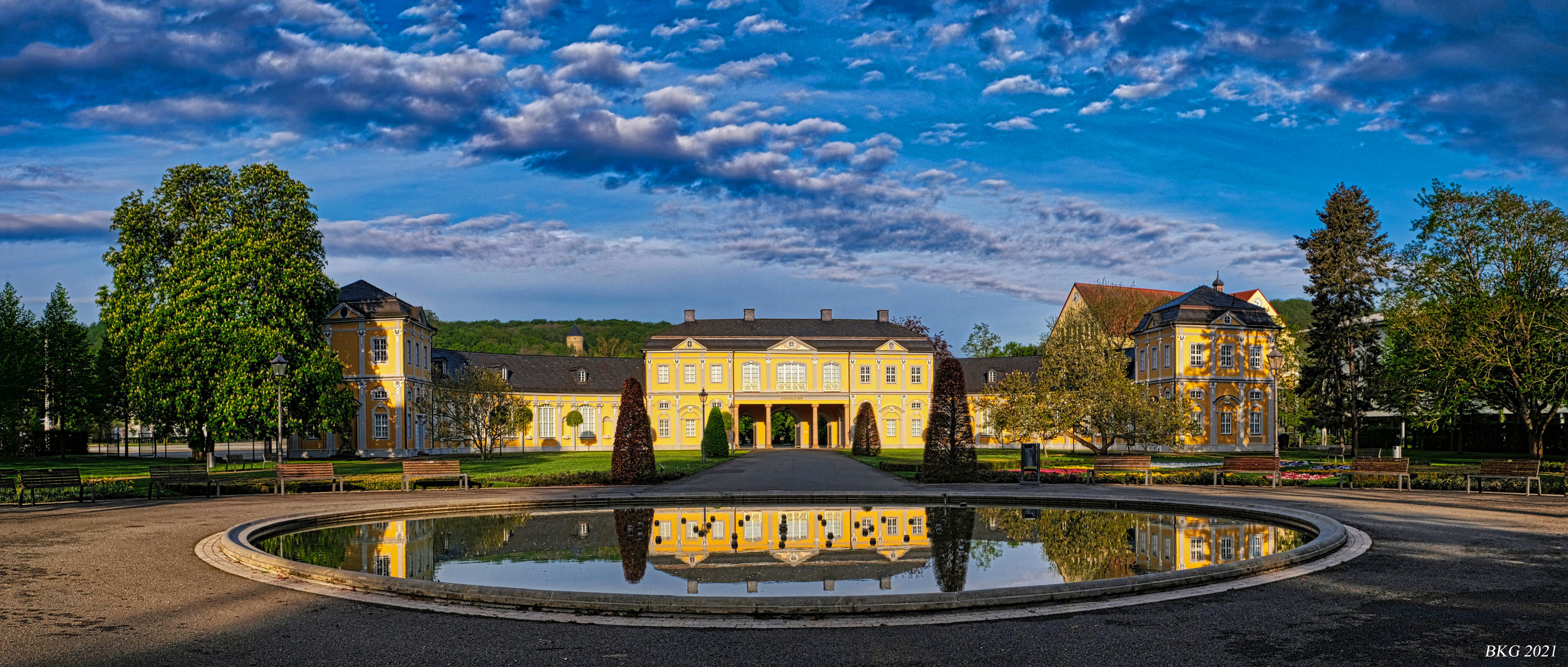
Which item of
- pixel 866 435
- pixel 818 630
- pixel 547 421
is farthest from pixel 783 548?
pixel 547 421

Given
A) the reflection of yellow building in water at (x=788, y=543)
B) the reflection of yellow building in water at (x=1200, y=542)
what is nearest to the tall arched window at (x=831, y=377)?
the reflection of yellow building in water at (x=788, y=543)

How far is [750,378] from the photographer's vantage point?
65062 mm

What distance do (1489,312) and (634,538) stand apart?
32.8 metres

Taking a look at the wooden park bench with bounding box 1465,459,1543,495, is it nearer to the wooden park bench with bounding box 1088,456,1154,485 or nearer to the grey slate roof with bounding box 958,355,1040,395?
the wooden park bench with bounding box 1088,456,1154,485

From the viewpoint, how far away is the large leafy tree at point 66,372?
5131 cm

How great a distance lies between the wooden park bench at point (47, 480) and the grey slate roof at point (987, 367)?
5360 cm

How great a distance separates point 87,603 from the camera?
383 inches

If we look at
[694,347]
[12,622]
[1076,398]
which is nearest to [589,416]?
[694,347]

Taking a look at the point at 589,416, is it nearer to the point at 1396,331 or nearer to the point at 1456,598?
the point at 1396,331

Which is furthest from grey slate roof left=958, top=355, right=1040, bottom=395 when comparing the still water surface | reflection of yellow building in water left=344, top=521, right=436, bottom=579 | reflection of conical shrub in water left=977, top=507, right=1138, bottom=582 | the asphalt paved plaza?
the asphalt paved plaza

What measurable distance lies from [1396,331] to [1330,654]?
39.8m

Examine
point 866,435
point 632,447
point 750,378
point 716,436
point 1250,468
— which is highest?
point 750,378

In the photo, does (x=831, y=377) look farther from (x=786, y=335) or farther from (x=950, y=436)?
(x=950, y=436)

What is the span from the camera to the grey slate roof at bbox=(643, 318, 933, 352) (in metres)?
64.9
